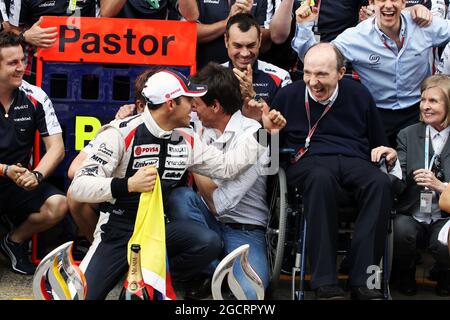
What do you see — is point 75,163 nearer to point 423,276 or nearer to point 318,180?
point 318,180

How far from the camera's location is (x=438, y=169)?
20.6 ft

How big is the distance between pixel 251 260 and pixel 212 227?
0.41 meters

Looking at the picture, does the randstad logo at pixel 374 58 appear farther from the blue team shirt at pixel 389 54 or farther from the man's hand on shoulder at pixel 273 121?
the man's hand on shoulder at pixel 273 121

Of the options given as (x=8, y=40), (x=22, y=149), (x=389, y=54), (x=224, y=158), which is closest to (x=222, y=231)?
(x=224, y=158)

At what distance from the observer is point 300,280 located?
5.70 meters

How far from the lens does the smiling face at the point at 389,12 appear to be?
6.71 metres

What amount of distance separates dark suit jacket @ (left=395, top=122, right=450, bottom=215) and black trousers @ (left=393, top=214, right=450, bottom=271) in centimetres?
12

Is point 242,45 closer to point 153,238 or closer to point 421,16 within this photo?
point 421,16

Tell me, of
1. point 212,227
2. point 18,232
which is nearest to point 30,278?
point 18,232

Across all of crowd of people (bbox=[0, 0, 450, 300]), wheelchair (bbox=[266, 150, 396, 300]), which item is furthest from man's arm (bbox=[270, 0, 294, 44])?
wheelchair (bbox=[266, 150, 396, 300])

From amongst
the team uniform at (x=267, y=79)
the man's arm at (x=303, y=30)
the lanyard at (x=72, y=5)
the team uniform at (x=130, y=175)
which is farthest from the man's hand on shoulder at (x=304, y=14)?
the lanyard at (x=72, y=5)

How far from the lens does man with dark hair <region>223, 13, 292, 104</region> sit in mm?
6691

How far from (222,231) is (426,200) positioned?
1350mm

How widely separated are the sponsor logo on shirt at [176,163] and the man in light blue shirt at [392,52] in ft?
5.35
